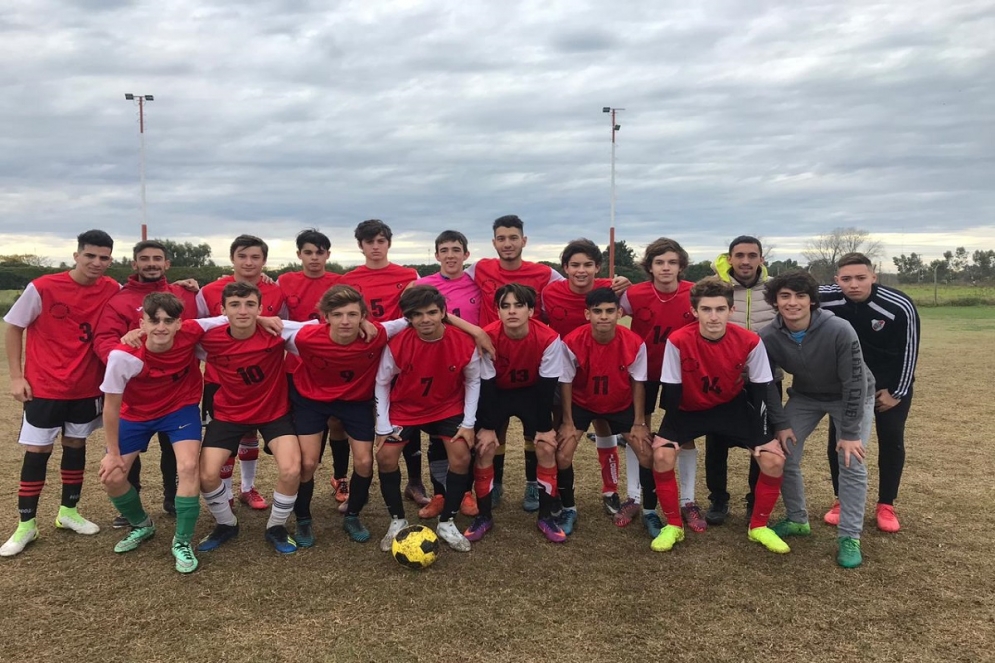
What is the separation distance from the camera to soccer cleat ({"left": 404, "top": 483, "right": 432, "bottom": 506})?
483 centimetres

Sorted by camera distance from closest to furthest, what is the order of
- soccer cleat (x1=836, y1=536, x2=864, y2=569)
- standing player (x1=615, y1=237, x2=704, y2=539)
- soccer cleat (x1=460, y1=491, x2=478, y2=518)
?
soccer cleat (x1=836, y1=536, x2=864, y2=569)
standing player (x1=615, y1=237, x2=704, y2=539)
soccer cleat (x1=460, y1=491, x2=478, y2=518)

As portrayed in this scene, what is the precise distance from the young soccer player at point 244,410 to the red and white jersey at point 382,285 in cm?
88

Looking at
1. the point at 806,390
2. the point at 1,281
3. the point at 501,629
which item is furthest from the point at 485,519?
the point at 1,281

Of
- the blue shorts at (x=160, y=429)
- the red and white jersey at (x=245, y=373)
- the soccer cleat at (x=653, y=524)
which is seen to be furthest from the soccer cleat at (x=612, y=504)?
the blue shorts at (x=160, y=429)

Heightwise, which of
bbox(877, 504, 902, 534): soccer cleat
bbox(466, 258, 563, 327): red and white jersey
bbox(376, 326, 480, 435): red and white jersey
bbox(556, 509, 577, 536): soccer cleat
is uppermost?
bbox(466, 258, 563, 327): red and white jersey

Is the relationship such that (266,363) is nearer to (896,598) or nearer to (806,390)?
(806,390)

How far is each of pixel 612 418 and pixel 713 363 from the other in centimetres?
80

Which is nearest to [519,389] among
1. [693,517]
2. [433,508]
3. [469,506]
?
[469,506]

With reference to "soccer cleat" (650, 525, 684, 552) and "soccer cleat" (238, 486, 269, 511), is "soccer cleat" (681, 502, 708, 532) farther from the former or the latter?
"soccer cleat" (238, 486, 269, 511)

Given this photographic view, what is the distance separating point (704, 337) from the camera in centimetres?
401

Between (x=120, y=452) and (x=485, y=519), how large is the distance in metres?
2.38

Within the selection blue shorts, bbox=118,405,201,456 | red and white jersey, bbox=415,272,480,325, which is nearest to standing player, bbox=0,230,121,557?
blue shorts, bbox=118,405,201,456

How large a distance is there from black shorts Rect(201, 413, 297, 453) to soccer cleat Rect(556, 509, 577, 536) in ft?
6.19

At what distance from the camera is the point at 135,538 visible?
397 cm
